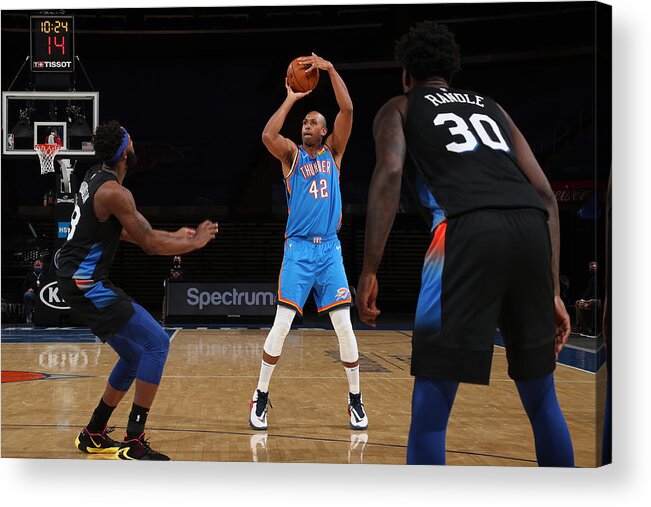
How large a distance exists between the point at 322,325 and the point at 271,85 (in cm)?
753

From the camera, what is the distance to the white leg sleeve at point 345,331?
503cm

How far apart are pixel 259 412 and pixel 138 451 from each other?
2.54 ft

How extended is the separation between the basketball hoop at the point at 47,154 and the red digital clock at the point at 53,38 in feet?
5.10

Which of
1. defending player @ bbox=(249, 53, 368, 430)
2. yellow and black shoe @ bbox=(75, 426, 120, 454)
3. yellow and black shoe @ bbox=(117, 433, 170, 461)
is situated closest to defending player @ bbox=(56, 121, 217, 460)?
yellow and black shoe @ bbox=(117, 433, 170, 461)

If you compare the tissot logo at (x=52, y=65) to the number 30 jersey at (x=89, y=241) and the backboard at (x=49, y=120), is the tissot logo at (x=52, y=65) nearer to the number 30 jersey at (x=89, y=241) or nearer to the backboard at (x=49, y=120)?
the backboard at (x=49, y=120)

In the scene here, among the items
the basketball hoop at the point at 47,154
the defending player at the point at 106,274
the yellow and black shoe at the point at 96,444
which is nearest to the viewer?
the defending player at the point at 106,274

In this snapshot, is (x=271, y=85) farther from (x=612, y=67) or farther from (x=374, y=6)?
(x=612, y=67)

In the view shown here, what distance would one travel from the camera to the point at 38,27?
183 inches

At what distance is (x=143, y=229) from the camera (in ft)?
13.7

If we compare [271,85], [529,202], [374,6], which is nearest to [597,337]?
[529,202]

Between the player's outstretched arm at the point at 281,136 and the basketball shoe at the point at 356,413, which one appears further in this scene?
the basketball shoe at the point at 356,413

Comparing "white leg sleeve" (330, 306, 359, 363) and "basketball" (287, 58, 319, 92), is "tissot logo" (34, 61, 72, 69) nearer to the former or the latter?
"basketball" (287, 58, 319, 92)

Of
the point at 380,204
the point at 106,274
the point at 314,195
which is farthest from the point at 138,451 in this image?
the point at 380,204

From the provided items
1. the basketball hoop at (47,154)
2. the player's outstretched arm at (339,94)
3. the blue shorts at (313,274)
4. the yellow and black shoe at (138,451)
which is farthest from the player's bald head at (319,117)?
the basketball hoop at (47,154)
